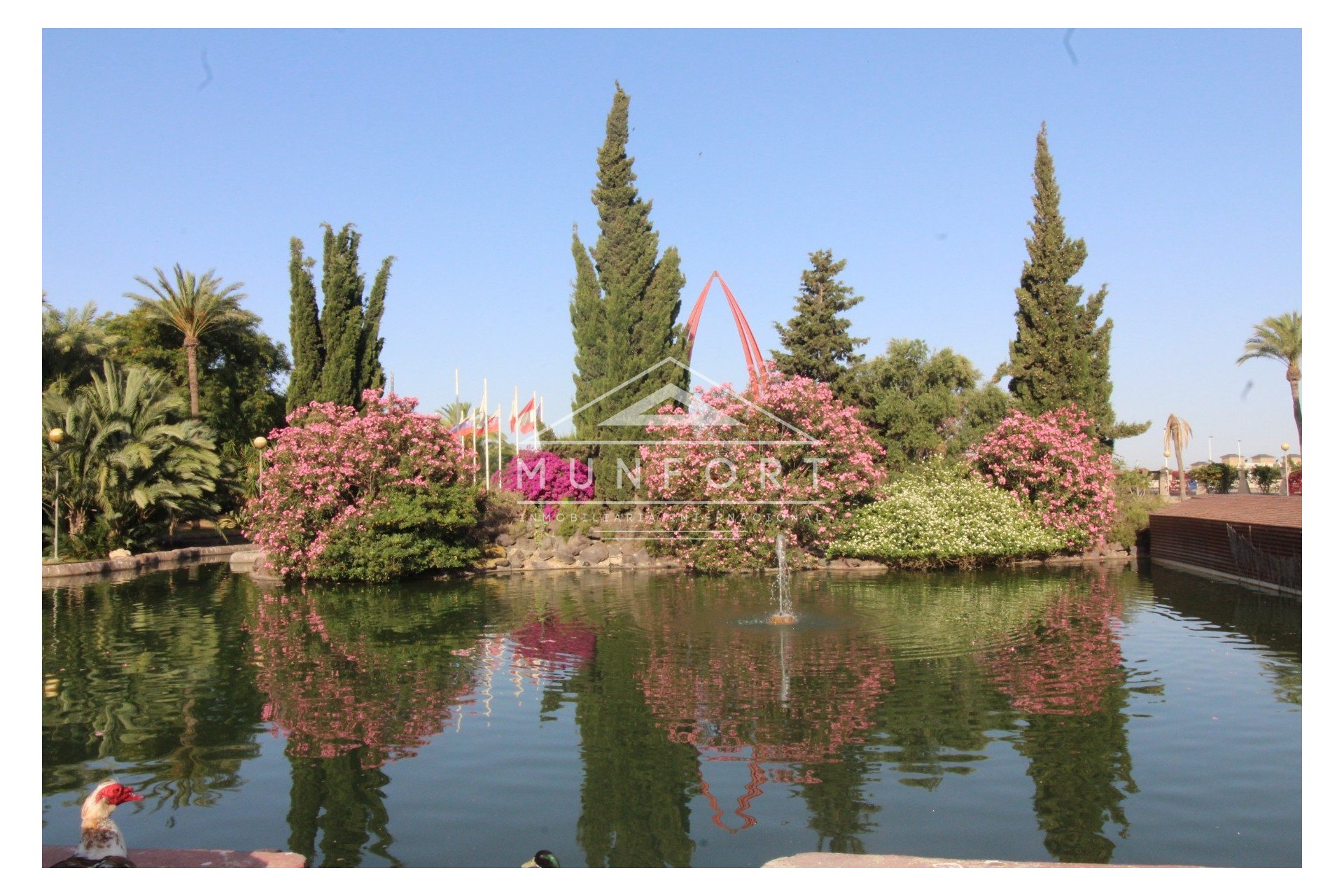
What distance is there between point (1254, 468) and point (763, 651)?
29701 millimetres

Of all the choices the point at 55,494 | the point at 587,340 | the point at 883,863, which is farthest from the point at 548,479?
the point at 883,863

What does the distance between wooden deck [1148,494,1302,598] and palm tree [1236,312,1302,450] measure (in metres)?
16.1

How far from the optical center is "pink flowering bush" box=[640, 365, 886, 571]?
69.8 ft

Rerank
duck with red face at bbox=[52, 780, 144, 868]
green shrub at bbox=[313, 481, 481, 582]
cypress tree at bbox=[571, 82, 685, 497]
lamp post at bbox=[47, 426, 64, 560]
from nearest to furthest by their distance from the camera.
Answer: duck with red face at bbox=[52, 780, 144, 868] → green shrub at bbox=[313, 481, 481, 582] → lamp post at bbox=[47, 426, 64, 560] → cypress tree at bbox=[571, 82, 685, 497]

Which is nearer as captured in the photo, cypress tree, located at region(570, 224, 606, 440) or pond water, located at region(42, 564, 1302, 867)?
pond water, located at region(42, 564, 1302, 867)

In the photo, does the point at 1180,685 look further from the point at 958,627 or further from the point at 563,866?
the point at 563,866

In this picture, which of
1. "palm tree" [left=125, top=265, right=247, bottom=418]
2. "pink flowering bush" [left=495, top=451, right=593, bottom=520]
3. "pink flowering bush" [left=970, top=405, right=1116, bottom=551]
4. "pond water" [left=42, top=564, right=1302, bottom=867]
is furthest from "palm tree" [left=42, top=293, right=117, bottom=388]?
"pink flowering bush" [left=970, top=405, right=1116, bottom=551]

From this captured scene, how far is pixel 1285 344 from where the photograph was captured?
34.9 m

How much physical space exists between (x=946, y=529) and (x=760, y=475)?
4.23 metres

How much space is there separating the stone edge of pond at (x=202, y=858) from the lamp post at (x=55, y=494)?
19.4m

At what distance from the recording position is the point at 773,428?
2183 centimetres

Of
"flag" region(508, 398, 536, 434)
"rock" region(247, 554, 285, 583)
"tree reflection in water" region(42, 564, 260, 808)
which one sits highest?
"flag" region(508, 398, 536, 434)

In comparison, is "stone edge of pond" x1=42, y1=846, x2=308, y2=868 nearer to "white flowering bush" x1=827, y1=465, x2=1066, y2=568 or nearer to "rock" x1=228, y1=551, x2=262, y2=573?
"white flowering bush" x1=827, y1=465, x2=1066, y2=568

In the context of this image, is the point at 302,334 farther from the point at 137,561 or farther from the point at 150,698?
the point at 150,698
